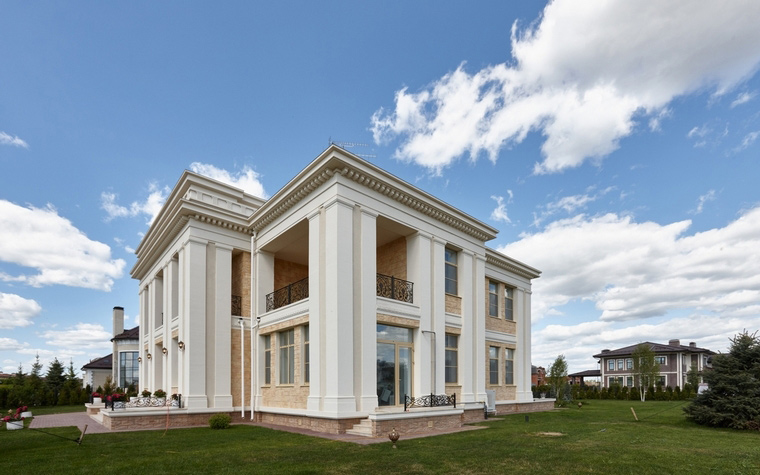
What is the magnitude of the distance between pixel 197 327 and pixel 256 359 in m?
2.50

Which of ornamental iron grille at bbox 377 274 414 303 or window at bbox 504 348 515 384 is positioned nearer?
ornamental iron grille at bbox 377 274 414 303

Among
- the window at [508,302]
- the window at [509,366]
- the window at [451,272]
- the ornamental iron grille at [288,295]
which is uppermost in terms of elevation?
the window at [451,272]

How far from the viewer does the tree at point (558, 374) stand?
34.7 m

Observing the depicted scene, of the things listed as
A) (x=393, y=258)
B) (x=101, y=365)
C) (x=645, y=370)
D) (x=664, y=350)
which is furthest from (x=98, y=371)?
(x=664, y=350)

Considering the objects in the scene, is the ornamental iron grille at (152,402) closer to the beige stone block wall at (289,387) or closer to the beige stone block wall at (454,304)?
the beige stone block wall at (289,387)

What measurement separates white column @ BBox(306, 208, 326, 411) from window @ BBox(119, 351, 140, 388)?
20.7 metres

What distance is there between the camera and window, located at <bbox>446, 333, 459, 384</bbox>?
17000 millimetres

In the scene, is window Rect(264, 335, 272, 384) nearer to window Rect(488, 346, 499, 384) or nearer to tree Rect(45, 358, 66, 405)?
window Rect(488, 346, 499, 384)

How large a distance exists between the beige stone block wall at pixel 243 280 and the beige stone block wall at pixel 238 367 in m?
0.85

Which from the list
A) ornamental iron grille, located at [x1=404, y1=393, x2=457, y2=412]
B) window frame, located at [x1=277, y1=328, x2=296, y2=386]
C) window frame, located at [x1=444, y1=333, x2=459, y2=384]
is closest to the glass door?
ornamental iron grille, located at [x1=404, y1=393, x2=457, y2=412]

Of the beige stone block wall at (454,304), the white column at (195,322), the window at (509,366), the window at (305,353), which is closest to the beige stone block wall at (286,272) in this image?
the white column at (195,322)

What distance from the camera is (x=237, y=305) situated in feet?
57.8

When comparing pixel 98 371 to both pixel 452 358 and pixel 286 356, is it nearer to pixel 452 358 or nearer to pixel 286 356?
pixel 286 356

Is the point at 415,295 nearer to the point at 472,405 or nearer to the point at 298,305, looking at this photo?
the point at 298,305
